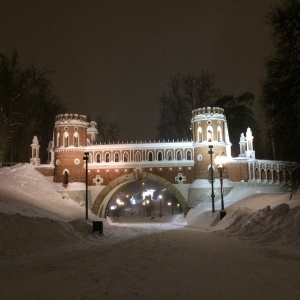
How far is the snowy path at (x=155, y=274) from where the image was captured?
21.5ft

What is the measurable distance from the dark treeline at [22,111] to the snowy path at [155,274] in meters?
26.0

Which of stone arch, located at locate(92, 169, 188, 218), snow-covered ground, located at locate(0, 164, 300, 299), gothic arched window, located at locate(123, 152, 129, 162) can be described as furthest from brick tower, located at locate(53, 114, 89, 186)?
snow-covered ground, located at locate(0, 164, 300, 299)

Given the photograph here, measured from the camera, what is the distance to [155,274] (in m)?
8.00

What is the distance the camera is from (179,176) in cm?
3841

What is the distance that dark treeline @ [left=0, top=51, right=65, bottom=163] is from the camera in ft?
118

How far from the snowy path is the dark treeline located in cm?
2602

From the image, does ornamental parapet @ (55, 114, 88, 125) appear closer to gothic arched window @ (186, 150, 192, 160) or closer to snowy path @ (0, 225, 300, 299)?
gothic arched window @ (186, 150, 192, 160)

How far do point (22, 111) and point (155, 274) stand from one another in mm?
34976

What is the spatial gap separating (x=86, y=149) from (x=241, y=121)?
21.9m

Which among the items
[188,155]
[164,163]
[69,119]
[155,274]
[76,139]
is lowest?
[155,274]

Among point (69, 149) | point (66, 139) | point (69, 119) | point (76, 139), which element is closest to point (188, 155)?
point (76, 139)

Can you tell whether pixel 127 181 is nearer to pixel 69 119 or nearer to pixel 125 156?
pixel 125 156

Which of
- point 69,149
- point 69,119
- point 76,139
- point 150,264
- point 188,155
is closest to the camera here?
point 150,264

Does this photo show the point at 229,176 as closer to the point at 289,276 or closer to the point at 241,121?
the point at 241,121
